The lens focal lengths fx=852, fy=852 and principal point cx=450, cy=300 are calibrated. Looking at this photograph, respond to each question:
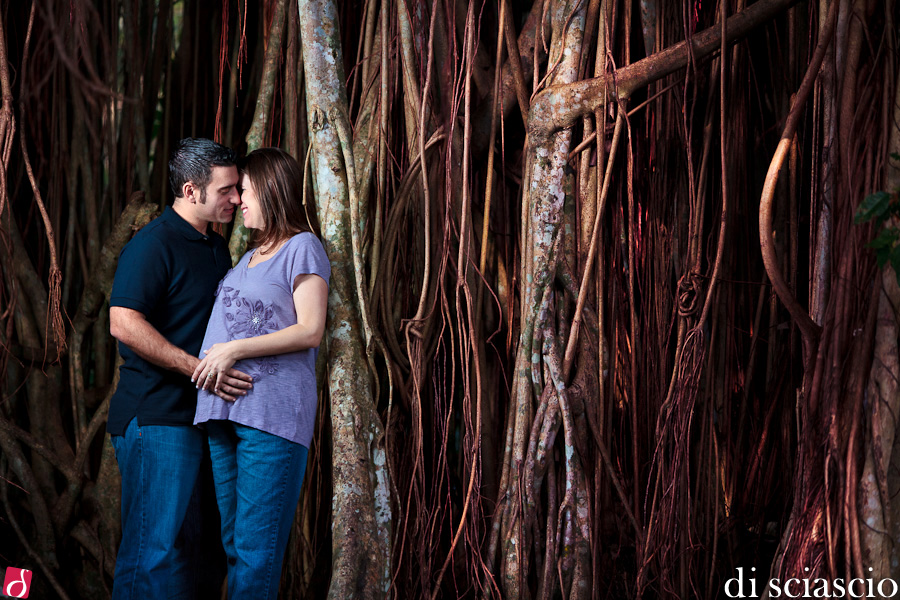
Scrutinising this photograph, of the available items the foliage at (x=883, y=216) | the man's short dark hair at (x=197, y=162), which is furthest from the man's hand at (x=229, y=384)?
the foliage at (x=883, y=216)

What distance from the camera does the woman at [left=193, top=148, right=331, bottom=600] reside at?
158 cm

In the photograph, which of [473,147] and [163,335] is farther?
[473,147]

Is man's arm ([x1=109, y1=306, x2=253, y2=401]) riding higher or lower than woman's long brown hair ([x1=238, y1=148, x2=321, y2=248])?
lower

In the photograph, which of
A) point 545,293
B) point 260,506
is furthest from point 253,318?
point 545,293

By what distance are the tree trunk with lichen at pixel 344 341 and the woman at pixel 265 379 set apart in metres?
0.21

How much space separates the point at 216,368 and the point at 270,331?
12cm

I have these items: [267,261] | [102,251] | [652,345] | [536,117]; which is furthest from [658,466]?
[102,251]

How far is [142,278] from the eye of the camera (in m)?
1.60

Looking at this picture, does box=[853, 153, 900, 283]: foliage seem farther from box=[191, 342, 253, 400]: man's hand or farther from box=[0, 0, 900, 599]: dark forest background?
box=[191, 342, 253, 400]: man's hand

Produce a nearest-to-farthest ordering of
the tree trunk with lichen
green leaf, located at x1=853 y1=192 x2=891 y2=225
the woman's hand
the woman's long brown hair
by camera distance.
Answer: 1. green leaf, located at x1=853 y1=192 x2=891 y2=225
2. the woman's hand
3. the woman's long brown hair
4. the tree trunk with lichen

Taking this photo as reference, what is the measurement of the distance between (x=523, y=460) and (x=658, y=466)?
327mm

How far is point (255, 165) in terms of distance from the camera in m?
1.68

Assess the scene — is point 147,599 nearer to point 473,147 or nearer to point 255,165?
point 255,165

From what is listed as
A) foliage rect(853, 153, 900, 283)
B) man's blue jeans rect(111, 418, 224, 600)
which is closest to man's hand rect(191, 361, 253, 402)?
man's blue jeans rect(111, 418, 224, 600)
